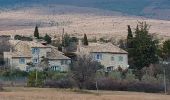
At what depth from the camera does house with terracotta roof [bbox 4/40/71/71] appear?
108m

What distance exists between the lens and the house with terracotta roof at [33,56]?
108m

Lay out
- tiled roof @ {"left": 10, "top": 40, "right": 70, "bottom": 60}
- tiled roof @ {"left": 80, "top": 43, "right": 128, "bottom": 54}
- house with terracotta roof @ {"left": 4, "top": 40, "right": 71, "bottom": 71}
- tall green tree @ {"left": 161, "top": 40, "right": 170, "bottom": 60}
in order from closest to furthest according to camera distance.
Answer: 1. tall green tree @ {"left": 161, "top": 40, "right": 170, "bottom": 60}
2. house with terracotta roof @ {"left": 4, "top": 40, "right": 71, "bottom": 71}
3. tiled roof @ {"left": 10, "top": 40, "right": 70, "bottom": 60}
4. tiled roof @ {"left": 80, "top": 43, "right": 128, "bottom": 54}

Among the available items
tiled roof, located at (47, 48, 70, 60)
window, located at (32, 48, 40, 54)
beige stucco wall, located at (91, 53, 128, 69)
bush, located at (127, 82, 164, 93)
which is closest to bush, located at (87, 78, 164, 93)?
bush, located at (127, 82, 164, 93)

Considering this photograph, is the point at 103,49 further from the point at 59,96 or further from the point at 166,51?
the point at 59,96

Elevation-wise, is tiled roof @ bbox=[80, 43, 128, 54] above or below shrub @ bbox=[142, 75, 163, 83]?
above

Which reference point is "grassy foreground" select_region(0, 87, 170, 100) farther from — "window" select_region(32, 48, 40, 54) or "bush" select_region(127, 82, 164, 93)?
"window" select_region(32, 48, 40, 54)

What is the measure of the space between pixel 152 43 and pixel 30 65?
61.1 feet

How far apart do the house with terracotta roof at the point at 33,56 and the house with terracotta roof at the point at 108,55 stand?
13.4 ft

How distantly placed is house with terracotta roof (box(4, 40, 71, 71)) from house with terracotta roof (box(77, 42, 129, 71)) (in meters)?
4.07

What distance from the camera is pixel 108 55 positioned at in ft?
374

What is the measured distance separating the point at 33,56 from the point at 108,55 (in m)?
12.6

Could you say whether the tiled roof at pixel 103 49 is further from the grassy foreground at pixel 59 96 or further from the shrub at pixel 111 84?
the grassy foreground at pixel 59 96

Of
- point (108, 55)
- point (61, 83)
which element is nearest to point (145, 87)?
point (61, 83)

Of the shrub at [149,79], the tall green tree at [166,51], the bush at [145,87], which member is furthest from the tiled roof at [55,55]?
the bush at [145,87]
